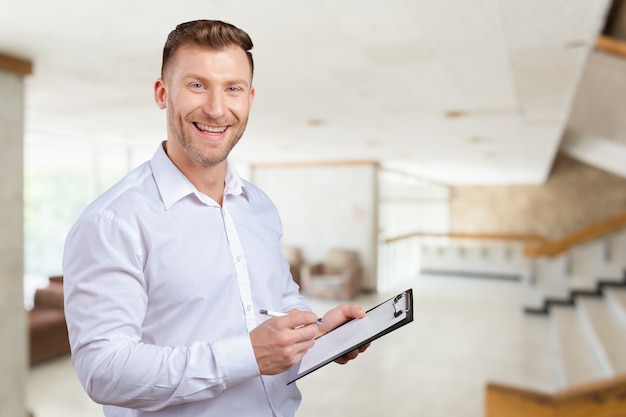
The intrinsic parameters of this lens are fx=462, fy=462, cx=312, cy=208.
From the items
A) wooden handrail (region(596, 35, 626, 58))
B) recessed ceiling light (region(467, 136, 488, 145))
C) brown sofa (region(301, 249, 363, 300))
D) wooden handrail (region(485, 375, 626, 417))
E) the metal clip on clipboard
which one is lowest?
brown sofa (region(301, 249, 363, 300))

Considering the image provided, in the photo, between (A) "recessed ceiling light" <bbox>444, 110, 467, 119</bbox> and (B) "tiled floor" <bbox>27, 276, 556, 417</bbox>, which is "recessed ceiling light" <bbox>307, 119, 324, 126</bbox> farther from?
(B) "tiled floor" <bbox>27, 276, 556, 417</bbox>

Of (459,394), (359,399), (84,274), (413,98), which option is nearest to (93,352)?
(84,274)

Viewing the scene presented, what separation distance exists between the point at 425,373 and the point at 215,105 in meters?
3.87

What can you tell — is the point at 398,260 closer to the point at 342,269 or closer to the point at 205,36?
the point at 342,269

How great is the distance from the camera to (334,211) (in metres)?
7.43

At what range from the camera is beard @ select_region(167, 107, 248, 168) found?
0.68m

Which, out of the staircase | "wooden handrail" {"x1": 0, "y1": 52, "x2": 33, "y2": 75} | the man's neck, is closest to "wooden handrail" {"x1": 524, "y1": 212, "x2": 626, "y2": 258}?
the staircase

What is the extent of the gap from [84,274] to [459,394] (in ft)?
11.5

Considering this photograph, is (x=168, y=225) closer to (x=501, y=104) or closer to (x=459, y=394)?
(x=501, y=104)

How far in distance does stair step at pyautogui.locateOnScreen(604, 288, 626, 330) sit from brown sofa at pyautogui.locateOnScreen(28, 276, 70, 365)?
4907 mm

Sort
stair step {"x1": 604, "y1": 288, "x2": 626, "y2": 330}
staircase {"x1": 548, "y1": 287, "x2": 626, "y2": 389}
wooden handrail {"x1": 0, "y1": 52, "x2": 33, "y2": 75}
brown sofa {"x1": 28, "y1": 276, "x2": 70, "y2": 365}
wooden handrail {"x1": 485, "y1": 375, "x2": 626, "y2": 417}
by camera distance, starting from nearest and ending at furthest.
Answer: wooden handrail {"x1": 485, "y1": 375, "x2": 626, "y2": 417} → wooden handrail {"x1": 0, "y1": 52, "x2": 33, "y2": 75} → staircase {"x1": 548, "y1": 287, "x2": 626, "y2": 389} → brown sofa {"x1": 28, "y1": 276, "x2": 70, "y2": 365} → stair step {"x1": 604, "y1": 288, "x2": 626, "y2": 330}

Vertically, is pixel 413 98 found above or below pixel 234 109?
above

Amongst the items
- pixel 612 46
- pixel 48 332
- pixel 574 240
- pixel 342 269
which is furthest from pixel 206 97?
pixel 574 240

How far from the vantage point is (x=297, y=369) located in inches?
33.5
